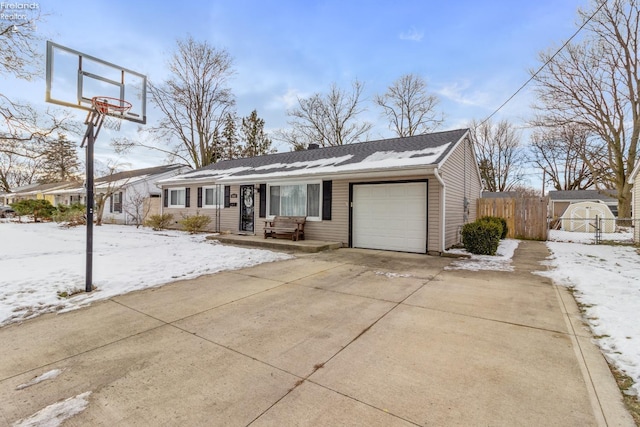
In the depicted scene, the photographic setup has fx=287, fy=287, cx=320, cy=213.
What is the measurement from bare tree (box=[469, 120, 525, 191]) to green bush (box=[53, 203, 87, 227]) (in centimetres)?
3222

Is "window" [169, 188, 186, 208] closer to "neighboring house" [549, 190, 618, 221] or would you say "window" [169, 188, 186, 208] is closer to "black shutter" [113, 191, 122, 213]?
"black shutter" [113, 191, 122, 213]

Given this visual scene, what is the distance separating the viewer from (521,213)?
12055 mm

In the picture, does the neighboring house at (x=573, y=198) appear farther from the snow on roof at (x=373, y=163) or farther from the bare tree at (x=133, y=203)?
the bare tree at (x=133, y=203)

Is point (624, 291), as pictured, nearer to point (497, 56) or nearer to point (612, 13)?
point (497, 56)

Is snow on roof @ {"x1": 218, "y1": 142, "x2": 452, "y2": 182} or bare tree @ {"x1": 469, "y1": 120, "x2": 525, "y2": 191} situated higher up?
bare tree @ {"x1": 469, "y1": 120, "x2": 525, "y2": 191}

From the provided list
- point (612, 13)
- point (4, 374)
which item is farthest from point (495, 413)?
point (612, 13)

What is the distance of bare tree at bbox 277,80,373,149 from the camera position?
77.0 feet

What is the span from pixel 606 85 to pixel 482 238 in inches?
605

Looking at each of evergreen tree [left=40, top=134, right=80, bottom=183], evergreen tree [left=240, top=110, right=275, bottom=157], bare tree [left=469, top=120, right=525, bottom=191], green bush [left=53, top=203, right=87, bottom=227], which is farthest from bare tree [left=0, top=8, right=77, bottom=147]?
bare tree [left=469, top=120, right=525, bottom=191]

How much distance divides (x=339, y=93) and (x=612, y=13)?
1590cm

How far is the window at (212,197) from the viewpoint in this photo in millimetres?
12719

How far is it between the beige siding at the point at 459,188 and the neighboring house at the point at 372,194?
1.1 inches

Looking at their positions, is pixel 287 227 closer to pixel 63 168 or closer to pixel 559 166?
pixel 63 168

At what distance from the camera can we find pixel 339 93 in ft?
76.9
